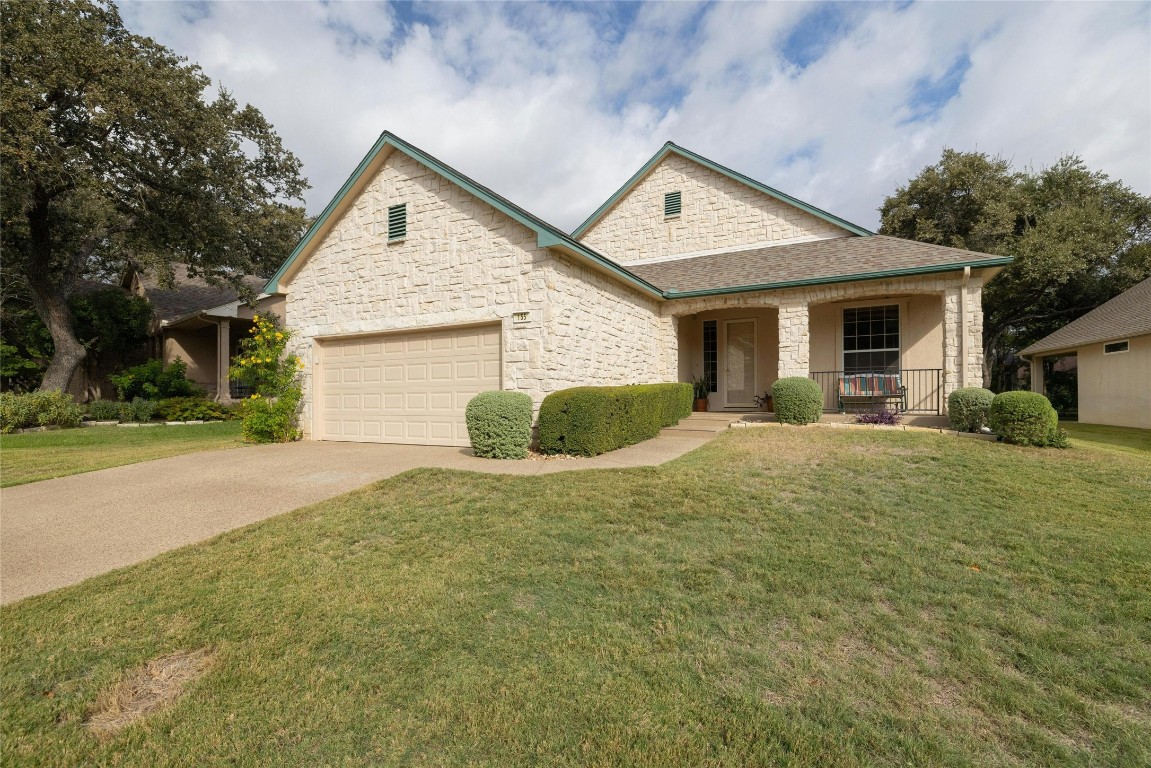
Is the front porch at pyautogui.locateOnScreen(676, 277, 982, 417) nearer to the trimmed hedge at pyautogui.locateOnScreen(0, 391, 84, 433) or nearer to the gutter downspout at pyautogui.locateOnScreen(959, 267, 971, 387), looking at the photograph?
the gutter downspout at pyautogui.locateOnScreen(959, 267, 971, 387)

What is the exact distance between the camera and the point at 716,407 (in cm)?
1416

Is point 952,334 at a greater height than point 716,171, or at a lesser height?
lesser

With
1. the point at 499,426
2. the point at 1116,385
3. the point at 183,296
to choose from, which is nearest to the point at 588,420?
the point at 499,426

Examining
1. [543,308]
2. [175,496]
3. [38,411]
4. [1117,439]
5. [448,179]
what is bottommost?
[175,496]

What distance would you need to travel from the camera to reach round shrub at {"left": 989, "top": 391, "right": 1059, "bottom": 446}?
7684mm

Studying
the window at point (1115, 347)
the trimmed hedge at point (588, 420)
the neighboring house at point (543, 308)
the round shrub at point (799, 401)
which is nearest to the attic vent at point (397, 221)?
the neighboring house at point (543, 308)

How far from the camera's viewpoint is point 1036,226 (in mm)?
19531

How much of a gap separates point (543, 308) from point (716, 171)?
31.1 ft

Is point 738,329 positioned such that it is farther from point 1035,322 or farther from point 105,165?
point 105,165

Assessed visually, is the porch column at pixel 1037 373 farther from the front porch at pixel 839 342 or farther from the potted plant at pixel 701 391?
the potted plant at pixel 701 391

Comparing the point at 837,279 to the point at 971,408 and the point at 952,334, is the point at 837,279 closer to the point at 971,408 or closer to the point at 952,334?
the point at 952,334

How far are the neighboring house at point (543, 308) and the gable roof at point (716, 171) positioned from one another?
64mm

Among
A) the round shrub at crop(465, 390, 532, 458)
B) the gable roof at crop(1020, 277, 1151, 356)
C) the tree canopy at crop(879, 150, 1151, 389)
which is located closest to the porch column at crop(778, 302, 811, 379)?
the round shrub at crop(465, 390, 532, 458)

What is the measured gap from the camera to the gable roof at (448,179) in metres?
8.63
